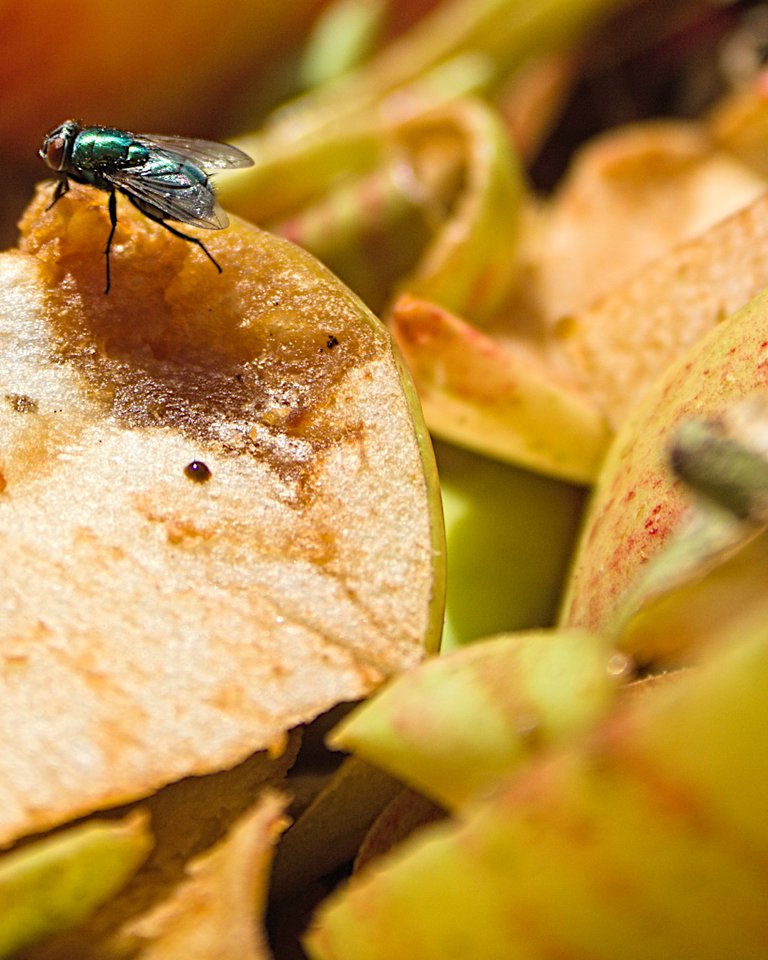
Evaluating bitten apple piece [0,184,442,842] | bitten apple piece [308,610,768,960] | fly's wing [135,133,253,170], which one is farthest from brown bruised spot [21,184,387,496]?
bitten apple piece [308,610,768,960]

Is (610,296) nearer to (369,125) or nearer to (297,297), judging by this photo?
(297,297)

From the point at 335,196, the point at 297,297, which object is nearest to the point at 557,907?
the point at 297,297

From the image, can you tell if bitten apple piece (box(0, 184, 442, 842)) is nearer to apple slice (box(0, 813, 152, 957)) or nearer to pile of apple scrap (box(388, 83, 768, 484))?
apple slice (box(0, 813, 152, 957))

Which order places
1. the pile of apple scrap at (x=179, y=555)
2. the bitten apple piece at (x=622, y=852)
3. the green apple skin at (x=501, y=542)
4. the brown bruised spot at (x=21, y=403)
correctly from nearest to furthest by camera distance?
1. the bitten apple piece at (x=622, y=852)
2. the pile of apple scrap at (x=179, y=555)
3. the brown bruised spot at (x=21, y=403)
4. the green apple skin at (x=501, y=542)

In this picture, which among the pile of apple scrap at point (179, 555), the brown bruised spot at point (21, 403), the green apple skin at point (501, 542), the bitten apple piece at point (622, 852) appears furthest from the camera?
the green apple skin at point (501, 542)

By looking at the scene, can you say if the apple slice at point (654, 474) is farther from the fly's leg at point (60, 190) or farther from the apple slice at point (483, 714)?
the fly's leg at point (60, 190)

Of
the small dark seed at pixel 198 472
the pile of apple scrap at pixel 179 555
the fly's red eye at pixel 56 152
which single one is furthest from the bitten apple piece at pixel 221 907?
the fly's red eye at pixel 56 152

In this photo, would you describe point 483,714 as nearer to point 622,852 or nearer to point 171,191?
point 622,852

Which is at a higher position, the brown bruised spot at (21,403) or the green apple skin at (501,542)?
the brown bruised spot at (21,403)

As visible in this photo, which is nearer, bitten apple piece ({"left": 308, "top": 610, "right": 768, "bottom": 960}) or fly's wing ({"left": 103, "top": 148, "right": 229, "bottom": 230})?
bitten apple piece ({"left": 308, "top": 610, "right": 768, "bottom": 960})

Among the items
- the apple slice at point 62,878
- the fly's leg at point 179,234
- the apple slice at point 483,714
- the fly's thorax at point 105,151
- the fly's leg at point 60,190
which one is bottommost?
the apple slice at point 62,878
